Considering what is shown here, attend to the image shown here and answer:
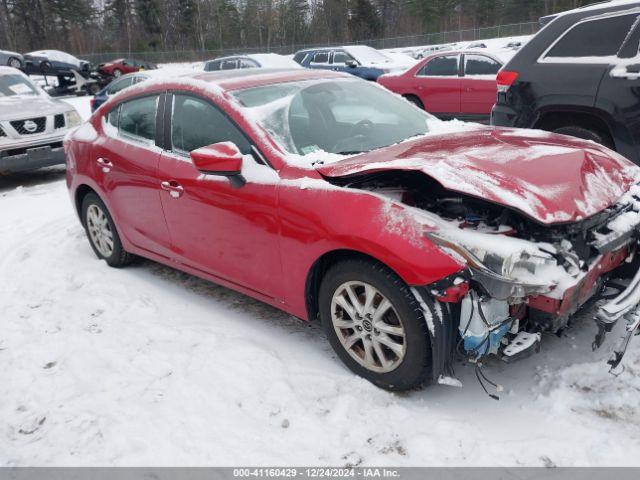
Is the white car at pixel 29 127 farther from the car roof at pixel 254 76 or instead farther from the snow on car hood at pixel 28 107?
the car roof at pixel 254 76

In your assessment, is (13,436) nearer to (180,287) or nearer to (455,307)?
(180,287)

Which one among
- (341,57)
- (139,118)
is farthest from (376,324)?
(341,57)

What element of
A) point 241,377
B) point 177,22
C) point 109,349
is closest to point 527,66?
point 241,377

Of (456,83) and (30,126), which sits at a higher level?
(456,83)

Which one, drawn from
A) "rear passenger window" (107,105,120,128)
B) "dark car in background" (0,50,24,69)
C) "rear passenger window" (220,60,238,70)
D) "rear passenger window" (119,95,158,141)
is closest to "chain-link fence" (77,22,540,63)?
"dark car in background" (0,50,24,69)

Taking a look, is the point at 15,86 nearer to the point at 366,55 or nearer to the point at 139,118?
Answer: the point at 139,118

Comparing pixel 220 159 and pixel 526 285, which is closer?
pixel 526 285

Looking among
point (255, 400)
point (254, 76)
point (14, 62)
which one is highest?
point (14, 62)

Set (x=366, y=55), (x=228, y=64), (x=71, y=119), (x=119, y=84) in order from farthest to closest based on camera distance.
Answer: (x=366, y=55) → (x=228, y=64) → (x=119, y=84) → (x=71, y=119)

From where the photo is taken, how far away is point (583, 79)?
484 centimetres

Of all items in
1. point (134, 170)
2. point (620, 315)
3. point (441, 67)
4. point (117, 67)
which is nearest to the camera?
point (620, 315)

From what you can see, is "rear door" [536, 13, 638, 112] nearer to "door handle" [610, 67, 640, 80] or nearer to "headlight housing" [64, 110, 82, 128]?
"door handle" [610, 67, 640, 80]

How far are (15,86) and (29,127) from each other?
5.26 ft

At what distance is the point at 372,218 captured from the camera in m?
2.71
